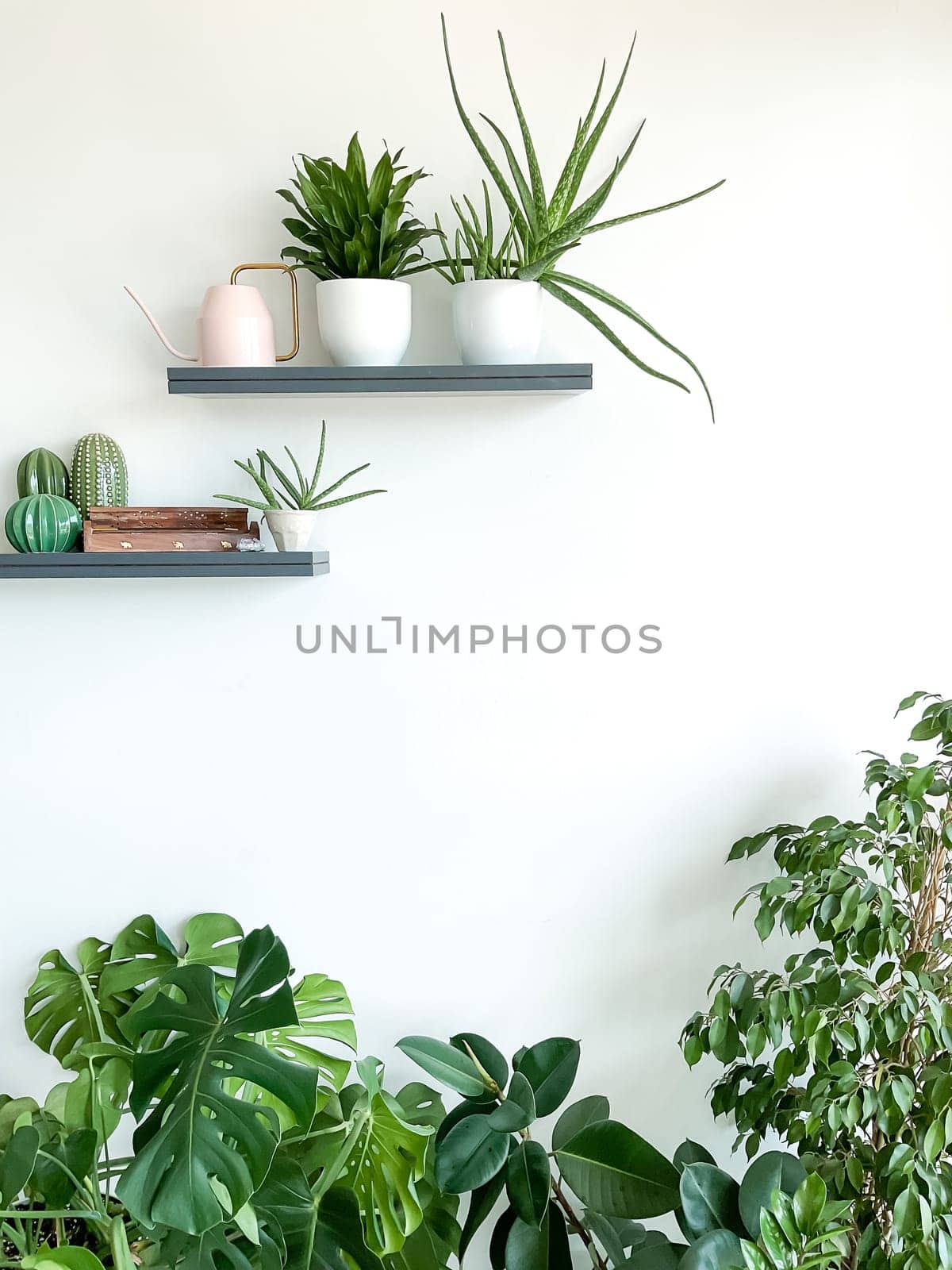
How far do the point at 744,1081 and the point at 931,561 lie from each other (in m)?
0.87

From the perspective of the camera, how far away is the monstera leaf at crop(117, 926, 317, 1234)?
3.62ft

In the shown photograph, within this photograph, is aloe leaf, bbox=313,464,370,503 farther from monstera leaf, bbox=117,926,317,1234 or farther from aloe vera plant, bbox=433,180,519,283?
monstera leaf, bbox=117,926,317,1234

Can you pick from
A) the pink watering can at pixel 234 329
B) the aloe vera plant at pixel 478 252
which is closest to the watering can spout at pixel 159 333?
the pink watering can at pixel 234 329

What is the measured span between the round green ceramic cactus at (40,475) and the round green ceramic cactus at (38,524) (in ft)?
0.09

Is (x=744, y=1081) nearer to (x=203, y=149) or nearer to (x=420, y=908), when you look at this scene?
(x=420, y=908)

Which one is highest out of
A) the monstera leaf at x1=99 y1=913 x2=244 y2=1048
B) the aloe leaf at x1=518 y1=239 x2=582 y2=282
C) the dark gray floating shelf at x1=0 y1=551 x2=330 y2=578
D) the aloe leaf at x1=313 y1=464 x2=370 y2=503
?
the aloe leaf at x1=518 y1=239 x2=582 y2=282

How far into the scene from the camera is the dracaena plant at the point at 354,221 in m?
1.36

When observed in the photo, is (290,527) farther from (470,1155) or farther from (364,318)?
(470,1155)

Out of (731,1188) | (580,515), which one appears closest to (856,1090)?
(731,1188)

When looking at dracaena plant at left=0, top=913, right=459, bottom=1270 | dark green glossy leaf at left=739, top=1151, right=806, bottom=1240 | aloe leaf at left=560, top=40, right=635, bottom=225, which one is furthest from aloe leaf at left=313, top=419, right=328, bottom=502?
dark green glossy leaf at left=739, top=1151, right=806, bottom=1240

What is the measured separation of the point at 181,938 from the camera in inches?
63.7

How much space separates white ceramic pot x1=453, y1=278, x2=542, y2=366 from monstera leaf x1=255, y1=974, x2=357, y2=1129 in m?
0.95

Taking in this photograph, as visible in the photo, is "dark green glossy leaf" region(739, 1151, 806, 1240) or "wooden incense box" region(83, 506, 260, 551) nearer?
"dark green glossy leaf" region(739, 1151, 806, 1240)

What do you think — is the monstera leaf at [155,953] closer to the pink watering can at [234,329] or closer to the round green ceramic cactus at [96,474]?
the round green ceramic cactus at [96,474]
